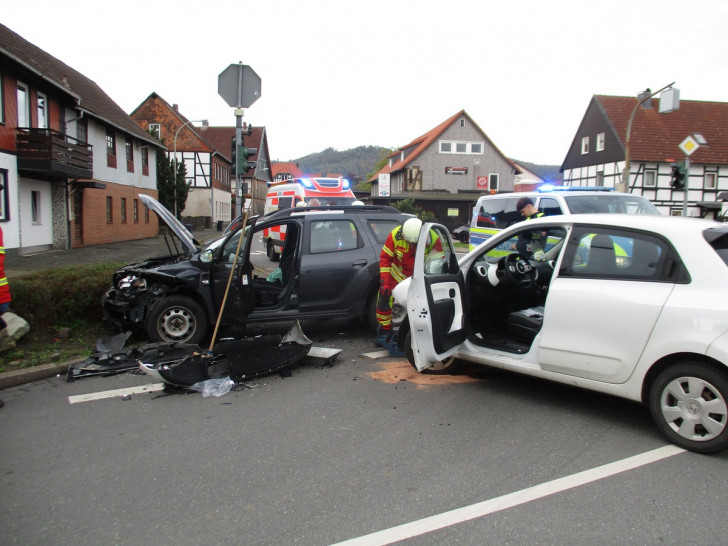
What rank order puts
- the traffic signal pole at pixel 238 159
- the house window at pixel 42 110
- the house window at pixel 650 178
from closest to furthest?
the traffic signal pole at pixel 238 159 < the house window at pixel 42 110 < the house window at pixel 650 178

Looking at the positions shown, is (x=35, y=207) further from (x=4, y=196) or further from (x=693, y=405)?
(x=693, y=405)

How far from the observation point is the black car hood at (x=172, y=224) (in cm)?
682

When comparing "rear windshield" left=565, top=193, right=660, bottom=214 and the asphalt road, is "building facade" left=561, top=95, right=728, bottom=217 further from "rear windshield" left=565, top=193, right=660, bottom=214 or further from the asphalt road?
the asphalt road

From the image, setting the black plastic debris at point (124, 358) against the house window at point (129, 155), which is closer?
the black plastic debris at point (124, 358)

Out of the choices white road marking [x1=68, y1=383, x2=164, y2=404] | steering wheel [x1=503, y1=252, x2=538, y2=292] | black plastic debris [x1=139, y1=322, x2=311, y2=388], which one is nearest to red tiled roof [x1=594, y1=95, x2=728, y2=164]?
steering wheel [x1=503, y1=252, x2=538, y2=292]

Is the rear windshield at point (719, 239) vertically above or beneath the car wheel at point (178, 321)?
above

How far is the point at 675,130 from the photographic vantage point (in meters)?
36.6

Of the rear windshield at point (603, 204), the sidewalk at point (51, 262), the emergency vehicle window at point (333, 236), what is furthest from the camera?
the rear windshield at point (603, 204)

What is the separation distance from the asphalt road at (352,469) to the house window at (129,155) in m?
28.2

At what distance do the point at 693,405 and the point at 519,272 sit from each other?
2037mm

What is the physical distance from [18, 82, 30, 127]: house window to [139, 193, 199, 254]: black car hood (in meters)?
16.0

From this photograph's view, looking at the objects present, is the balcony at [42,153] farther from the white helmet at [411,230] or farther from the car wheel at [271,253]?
the white helmet at [411,230]

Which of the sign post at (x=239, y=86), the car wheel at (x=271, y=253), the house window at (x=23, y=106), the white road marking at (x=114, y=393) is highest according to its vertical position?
the house window at (x=23, y=106)

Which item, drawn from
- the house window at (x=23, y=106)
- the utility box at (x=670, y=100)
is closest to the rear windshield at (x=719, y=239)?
the utility box at (x=670, y=100)
